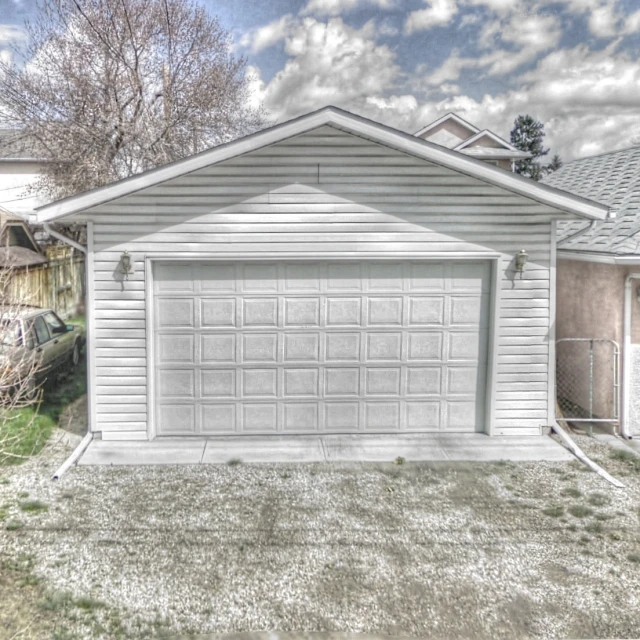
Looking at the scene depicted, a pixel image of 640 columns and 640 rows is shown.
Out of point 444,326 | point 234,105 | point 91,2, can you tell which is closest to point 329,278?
point 444,326

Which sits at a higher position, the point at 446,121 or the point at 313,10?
the point at 313,10

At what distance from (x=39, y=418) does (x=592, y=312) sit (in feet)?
27.3

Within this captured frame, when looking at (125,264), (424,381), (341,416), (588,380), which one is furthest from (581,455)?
(125,264)

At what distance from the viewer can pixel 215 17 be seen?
20.4 metres

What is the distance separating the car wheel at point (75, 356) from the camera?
1079cm

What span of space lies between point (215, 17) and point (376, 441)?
59.8ft

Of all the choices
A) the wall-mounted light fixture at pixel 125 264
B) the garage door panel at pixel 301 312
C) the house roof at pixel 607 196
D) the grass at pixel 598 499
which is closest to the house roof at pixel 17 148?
the wall-mounted light fixture at pixel 125 264

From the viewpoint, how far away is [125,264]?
287 inches

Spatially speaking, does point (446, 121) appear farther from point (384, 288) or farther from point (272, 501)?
point (272, 501)

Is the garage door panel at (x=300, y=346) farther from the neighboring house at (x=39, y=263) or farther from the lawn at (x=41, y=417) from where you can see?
the neighboring house at (x=39, y=263)

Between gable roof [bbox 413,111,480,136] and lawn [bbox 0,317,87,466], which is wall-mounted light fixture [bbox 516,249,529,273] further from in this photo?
gable roof [bbox 413,111,480,136]

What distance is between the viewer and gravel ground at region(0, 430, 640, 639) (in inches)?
162

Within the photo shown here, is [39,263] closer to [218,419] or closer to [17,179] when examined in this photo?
[218,419]

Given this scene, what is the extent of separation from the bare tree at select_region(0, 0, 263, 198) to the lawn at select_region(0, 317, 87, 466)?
9.15 meters
